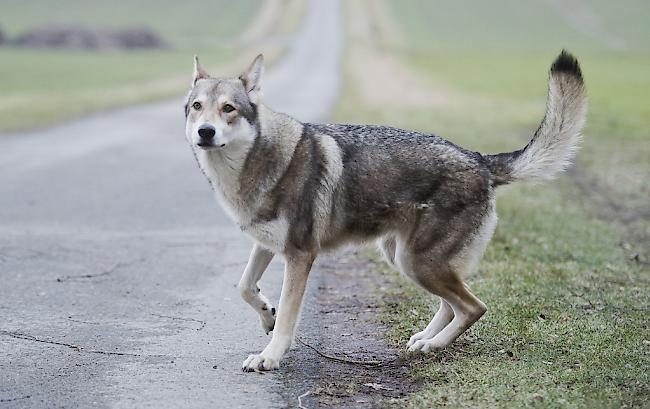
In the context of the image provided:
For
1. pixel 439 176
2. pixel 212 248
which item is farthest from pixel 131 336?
pixel 212 248

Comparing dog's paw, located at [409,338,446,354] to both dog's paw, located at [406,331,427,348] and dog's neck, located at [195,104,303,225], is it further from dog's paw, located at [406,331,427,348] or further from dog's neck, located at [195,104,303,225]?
dog's neck, located at [195,104,303,225]

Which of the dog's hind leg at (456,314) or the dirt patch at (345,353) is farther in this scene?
the dog's hind leg at (456,314)

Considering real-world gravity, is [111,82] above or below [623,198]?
below

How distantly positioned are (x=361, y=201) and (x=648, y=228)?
631 cm

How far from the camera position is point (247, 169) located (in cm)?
648

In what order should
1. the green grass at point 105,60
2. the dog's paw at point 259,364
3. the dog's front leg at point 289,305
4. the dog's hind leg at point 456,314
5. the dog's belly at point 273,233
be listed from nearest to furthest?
the dog's paw at point 259,364 < the dog's front leg at point 289,305 < the dog's belly at point 273,233 < the dog's hind leg at point 456,314 < the green grass at point 105,60

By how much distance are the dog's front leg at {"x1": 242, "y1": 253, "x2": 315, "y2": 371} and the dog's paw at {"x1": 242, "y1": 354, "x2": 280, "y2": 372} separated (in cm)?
2

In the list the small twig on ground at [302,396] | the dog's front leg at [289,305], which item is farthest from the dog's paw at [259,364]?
the small twig on ground at [302,396]

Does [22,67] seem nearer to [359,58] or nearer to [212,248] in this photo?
[359,58]

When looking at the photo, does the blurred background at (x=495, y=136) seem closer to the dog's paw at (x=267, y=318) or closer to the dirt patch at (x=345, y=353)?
the dirt patch at (x=345, y=353)

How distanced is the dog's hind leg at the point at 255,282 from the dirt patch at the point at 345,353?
13.6 inches

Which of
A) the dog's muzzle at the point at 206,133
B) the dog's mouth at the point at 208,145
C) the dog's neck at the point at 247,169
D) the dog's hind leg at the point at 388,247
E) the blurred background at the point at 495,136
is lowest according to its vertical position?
the blurred background at the point at 495,136

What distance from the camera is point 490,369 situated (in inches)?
239

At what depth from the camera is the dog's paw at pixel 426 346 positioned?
21.4ft
